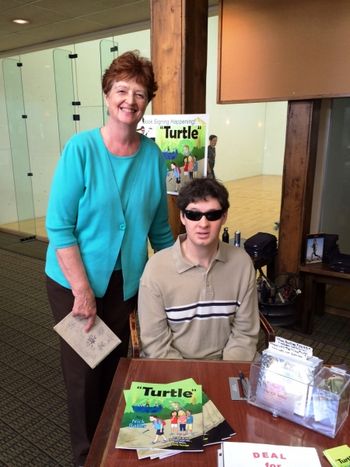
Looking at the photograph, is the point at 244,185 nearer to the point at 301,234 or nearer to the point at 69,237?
the point at 301,234

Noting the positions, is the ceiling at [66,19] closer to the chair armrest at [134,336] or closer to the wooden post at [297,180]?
the wooden post at [297,180]

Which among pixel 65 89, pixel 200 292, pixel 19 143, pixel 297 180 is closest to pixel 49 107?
pixel 19 143

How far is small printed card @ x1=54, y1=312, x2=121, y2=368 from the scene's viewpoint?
54.9 inches

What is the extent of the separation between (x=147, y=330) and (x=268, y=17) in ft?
7.47

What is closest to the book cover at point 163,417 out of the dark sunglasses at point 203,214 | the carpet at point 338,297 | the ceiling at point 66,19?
the dark sunglasses at point 203,214

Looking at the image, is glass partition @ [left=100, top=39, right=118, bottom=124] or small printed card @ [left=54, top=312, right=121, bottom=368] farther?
glass partition @ [left=100, top=39, right=118, bottom=124]

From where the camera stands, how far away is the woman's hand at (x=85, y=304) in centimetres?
138

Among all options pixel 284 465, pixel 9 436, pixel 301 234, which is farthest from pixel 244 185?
pixel 284 465

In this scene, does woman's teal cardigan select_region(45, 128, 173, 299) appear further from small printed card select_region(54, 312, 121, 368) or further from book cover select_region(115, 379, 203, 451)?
book cover select_region(115, 379, 203, 451)

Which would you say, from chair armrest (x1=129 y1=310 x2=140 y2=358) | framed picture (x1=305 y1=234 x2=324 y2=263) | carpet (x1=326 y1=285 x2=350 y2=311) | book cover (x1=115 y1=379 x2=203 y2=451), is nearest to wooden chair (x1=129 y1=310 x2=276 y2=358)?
chair armrest (x1=129 y1=310 x2=140 y2=358)

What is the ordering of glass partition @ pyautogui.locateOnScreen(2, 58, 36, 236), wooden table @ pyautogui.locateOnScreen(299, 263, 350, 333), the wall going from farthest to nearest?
glass partition @ pyautogui.locateOnScreen(2, 58, 36, 236) < the wall < wooden table @ pyautogui.locateOnScreen(299, 263, 350, 333)

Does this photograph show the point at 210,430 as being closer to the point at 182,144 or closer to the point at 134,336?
the point at 134,336

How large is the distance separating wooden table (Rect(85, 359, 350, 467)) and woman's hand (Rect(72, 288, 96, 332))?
26 cm

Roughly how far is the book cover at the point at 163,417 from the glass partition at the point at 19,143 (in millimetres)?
5188
